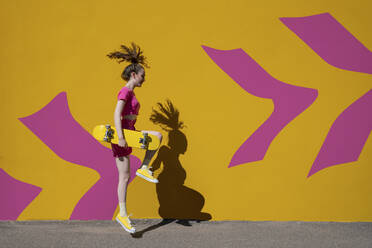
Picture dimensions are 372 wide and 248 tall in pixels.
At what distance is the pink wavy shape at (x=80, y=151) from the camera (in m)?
3.55

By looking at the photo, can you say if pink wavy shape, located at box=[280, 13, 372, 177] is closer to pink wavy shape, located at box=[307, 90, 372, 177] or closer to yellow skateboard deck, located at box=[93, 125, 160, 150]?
pink wavy shape, located at box=[307, 90, 372, 177]

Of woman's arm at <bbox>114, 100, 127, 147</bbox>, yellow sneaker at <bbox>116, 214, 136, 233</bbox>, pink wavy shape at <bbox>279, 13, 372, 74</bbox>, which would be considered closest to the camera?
woman's arm at <bbox>114, 100, 127, 147</bbox>

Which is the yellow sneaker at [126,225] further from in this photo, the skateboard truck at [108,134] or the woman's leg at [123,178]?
the skateboard truck at [108,134]

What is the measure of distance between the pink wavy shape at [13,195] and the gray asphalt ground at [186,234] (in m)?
0.10

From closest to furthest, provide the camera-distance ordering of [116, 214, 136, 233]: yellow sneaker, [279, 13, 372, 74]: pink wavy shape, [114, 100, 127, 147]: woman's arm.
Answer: [114, 100, 127, 147]: woman's arm → [116, 214, 136, 233]: yellow sneaker → [279, 13, 372, 74]: pink wavy shape

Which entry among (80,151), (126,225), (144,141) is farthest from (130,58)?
(126,225)

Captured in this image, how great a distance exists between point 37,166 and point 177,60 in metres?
1.81

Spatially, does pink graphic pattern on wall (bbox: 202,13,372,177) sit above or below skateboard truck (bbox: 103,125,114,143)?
above

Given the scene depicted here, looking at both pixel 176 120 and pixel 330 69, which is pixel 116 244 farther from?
pixel 330 69

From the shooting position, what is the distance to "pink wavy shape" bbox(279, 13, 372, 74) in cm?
353

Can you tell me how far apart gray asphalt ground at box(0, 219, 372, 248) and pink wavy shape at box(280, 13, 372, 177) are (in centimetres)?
64

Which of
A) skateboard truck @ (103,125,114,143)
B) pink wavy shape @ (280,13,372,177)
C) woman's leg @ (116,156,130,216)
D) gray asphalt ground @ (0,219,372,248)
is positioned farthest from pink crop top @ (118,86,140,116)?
pink wavy shape @ (280,13,372,177)

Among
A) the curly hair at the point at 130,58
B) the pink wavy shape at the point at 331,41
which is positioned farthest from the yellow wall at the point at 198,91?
the curly hair at the point at 130,58

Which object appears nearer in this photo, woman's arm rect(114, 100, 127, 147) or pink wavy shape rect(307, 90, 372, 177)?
woman's arm rect(114, 100, 127, 147)
